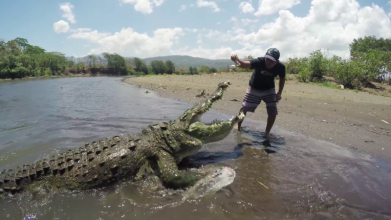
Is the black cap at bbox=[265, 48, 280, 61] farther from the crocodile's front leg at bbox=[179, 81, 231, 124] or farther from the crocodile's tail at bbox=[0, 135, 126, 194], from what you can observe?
the crocodile's tail at bbox=[0, 135, 126, 194]

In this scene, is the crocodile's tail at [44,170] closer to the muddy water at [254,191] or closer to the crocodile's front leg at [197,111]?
the muddy water at [254,191]

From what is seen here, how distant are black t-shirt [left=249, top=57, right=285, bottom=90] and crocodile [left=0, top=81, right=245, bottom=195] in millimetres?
1928

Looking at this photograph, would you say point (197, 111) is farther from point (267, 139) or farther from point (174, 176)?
point (267, 139)

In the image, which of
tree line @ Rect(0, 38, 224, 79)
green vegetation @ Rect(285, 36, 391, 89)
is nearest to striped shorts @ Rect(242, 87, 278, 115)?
green vegetation @ Rect(285, 36, 391, 89)

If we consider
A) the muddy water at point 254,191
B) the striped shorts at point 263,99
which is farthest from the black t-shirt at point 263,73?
the muddy water at point 254,191

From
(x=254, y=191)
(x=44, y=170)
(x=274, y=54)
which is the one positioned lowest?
(x=254, y=191)

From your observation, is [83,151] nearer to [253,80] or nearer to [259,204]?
[259,204]

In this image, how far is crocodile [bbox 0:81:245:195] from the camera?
10.4 ft

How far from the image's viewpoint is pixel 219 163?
13.2 feet

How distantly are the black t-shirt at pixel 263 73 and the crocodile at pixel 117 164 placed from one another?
6.32 feet

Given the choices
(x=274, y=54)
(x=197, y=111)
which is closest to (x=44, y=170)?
(x=197, y=111)

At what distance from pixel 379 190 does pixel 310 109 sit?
18.6 ft

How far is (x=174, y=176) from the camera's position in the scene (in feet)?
10.8

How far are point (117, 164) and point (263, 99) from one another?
3.35 meters
